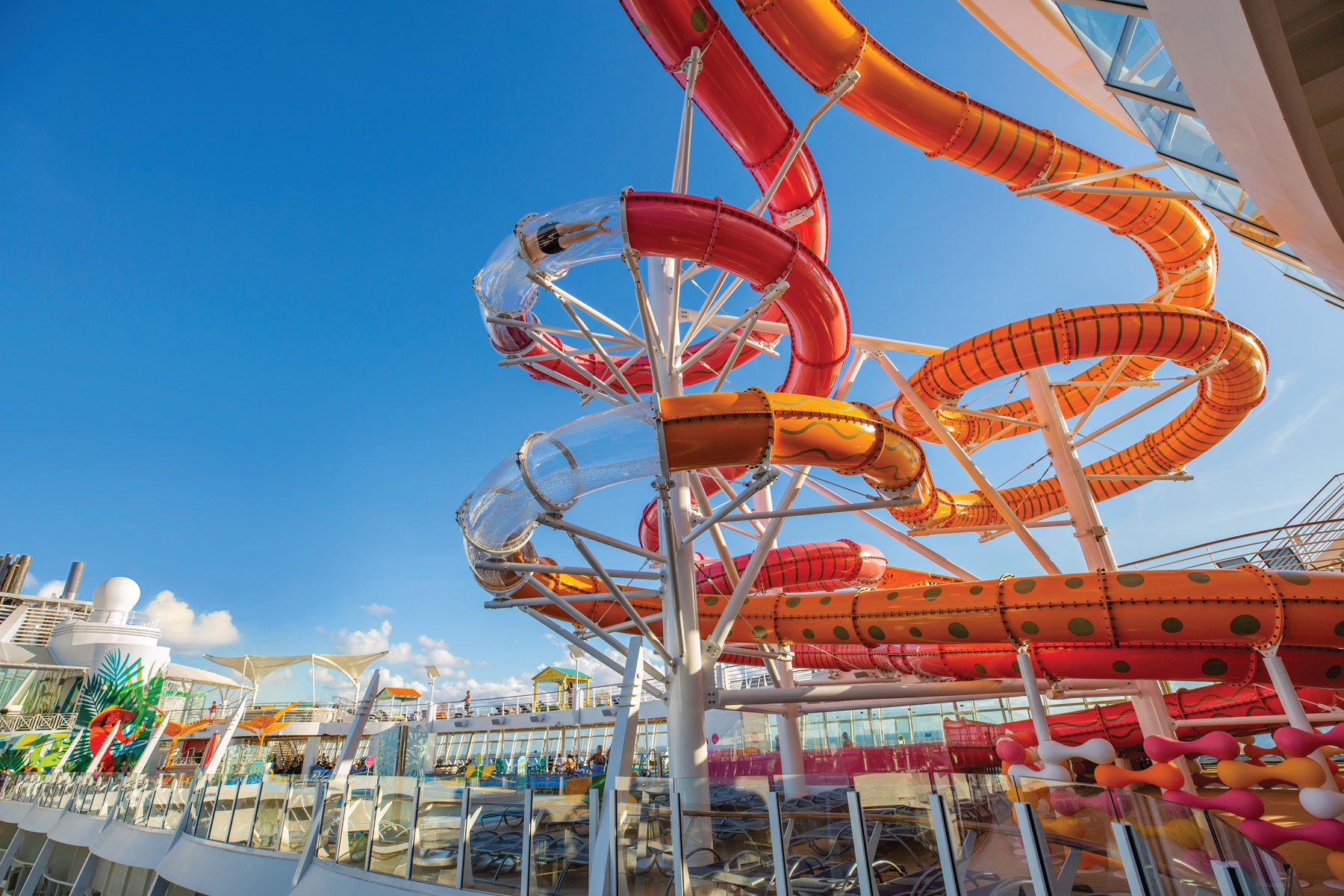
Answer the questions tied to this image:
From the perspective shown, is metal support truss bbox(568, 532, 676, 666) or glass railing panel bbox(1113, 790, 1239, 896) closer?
glass railing panel bbox(1113, 790, 1239, 896)

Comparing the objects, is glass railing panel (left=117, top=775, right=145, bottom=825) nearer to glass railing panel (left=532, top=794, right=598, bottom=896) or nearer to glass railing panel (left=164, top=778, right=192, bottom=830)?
Result: glass railing panel (left=164, top=778, right=192, bottom=830)

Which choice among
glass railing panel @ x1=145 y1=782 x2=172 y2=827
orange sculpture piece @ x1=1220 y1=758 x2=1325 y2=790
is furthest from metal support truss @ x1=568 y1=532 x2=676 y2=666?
glass railing panel @ x1=145 y1=782 x2=172 y2=827

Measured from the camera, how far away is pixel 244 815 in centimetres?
829

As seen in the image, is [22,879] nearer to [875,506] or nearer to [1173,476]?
[875,506]

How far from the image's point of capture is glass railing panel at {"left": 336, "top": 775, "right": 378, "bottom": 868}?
21.0 feet

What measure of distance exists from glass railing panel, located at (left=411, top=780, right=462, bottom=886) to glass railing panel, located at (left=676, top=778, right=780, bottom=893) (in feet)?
7.63

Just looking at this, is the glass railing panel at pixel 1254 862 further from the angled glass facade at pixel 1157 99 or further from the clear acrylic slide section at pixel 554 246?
the clear acrylic slide section at pixel 554 246

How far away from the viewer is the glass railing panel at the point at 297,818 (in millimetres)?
7145

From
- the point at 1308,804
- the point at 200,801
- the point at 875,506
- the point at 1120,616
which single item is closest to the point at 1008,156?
the point at 875,506

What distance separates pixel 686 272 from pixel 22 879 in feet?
74.3

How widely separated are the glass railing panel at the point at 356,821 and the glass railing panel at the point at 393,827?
139 millimetres

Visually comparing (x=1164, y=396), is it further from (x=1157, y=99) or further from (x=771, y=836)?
(x=771, y=836)

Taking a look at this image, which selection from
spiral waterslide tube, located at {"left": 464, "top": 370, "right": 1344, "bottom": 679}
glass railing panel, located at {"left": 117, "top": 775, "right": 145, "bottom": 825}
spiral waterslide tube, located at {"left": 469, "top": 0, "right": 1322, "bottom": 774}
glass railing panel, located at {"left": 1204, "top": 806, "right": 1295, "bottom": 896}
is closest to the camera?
glass railing panel, located at {"left": 1204, "top": 806, "right": 1295, "bottom": 896}

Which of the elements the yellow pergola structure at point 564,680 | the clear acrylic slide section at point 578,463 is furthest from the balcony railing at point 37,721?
the clear acrylic slide section at point 578,463
